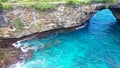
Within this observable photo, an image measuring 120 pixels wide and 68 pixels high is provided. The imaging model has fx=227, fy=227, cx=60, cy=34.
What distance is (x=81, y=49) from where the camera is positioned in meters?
23.2

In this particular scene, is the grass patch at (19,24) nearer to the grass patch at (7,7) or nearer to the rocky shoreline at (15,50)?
the rocky shoreline at (15,50)

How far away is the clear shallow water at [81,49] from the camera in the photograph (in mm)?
20844

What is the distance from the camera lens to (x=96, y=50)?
75.8 ft

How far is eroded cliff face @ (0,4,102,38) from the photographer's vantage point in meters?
23.7

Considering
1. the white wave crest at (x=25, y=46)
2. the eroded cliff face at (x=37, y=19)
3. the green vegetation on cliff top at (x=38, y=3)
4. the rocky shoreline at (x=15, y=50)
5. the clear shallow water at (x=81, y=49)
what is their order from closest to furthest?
the clear shallow water at (x=81, y=49) → the rocky shoreline at (x=15, y=50) → the white wave crest at (x=25, y=46) → the green vegetation on cliff top at (x=38, y=3) → the eroded cliff face at (x=37, y=19)

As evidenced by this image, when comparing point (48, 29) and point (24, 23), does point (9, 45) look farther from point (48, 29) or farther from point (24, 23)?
point (48, 29)

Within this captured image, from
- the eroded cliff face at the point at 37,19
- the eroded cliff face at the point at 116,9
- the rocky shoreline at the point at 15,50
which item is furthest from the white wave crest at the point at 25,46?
the eroded cliff face at the point at 116,9

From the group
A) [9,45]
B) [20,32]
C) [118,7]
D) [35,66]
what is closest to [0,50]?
[9,45]

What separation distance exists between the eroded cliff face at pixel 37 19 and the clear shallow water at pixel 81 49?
137 centimetres

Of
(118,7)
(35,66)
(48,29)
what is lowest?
(35,66)

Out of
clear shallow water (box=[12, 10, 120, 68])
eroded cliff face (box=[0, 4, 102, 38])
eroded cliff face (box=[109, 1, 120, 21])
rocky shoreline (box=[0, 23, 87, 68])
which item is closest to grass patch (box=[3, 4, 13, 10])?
eroded cliff face (box=[0, 4, 102, 38])

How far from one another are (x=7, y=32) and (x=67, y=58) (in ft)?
22.9

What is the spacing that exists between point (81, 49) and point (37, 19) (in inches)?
223

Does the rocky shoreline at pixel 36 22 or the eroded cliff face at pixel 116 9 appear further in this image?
the eroded cliff face at pixel 116 9
